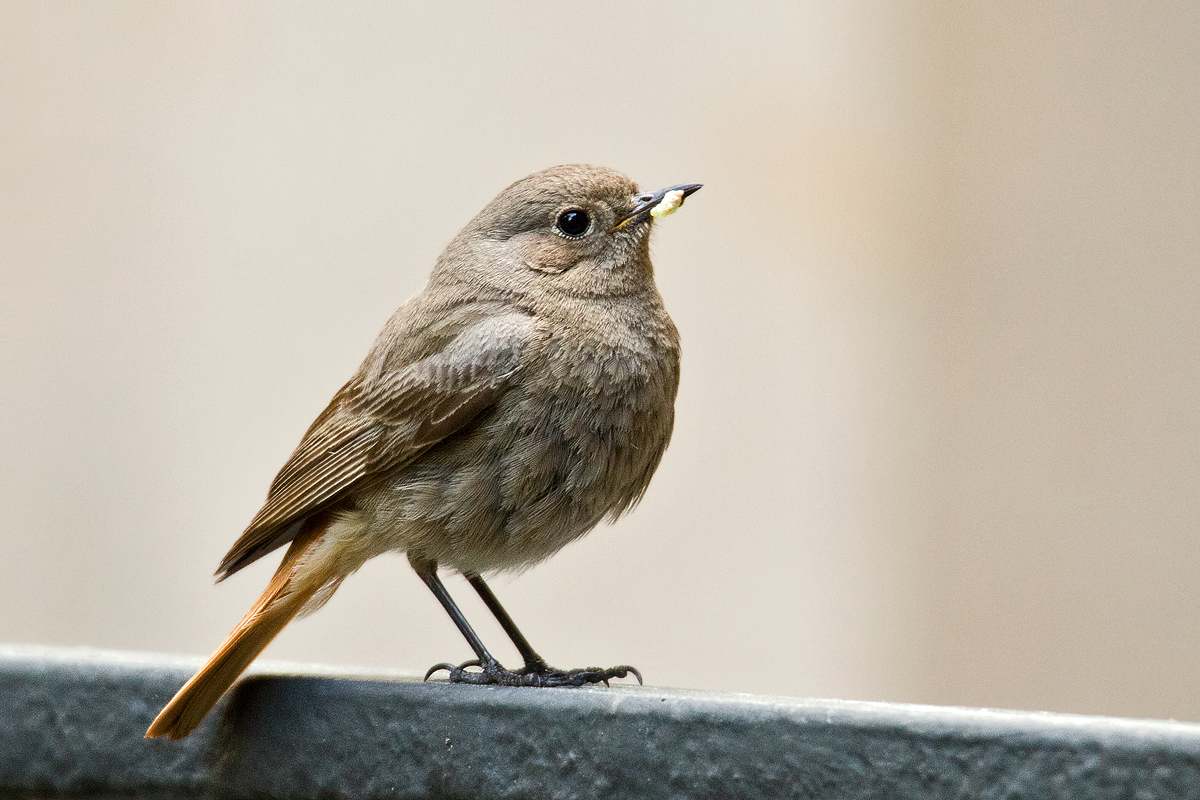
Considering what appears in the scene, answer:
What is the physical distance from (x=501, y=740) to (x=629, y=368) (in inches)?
36.7

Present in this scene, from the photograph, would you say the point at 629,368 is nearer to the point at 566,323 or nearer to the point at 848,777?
the point at 566,323

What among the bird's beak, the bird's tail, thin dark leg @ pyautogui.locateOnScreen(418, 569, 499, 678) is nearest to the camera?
the bird's tail

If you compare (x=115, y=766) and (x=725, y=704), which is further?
(x=115, y=766)

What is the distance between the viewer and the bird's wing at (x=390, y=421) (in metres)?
2.72

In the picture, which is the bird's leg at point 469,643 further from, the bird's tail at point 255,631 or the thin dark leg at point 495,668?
the bird's tail at point 255,631

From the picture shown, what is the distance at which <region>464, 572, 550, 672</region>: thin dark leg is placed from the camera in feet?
9.77

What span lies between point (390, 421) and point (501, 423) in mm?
259

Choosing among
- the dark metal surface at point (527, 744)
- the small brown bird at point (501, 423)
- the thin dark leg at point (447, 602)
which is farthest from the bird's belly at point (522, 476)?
the dark metal surface at point (527, 744)

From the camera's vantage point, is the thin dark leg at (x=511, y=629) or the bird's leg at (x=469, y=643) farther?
the thin dark leg at (x=511, y=629)

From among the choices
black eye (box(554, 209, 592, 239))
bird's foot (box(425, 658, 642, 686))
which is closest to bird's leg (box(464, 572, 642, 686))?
bird's foot (box(425, 658, 642, 686))

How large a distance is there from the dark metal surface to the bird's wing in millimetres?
427

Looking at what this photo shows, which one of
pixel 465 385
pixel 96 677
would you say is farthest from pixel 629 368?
pixel 96 677

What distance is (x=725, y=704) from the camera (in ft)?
6.32

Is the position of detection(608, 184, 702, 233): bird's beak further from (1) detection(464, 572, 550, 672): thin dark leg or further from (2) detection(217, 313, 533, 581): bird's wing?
(1) detection(464, 572, 550, 672): thin dark leg
